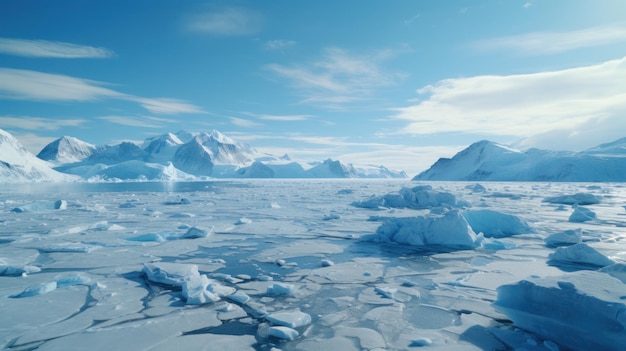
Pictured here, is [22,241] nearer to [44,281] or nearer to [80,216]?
[44,281]

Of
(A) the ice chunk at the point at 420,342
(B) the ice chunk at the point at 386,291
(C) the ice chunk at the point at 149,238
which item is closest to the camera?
(A) the ice chunk at the point at 420,342

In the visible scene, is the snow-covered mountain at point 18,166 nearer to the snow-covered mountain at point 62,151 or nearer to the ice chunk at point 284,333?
the ice chunk at point 284,333

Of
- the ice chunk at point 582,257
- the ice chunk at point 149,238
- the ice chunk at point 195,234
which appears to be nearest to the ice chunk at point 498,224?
the ice chunk at point 582,257

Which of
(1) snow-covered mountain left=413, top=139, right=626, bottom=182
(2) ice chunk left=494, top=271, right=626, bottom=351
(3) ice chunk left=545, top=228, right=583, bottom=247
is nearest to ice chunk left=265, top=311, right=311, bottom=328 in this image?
(2) ice chunk left=494, top=271, right=626, bottom=351

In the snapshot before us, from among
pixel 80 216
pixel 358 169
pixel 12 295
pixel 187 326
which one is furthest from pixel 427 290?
pixel 358 169

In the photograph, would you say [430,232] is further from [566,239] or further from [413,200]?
[413,200]

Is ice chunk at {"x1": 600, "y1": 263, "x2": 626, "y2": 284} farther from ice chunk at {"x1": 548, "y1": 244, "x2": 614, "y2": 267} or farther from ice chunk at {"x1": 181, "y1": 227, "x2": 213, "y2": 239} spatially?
ice chunk at {"x1": 181, "y1": 227, "x2": 213, "y2": 239}
